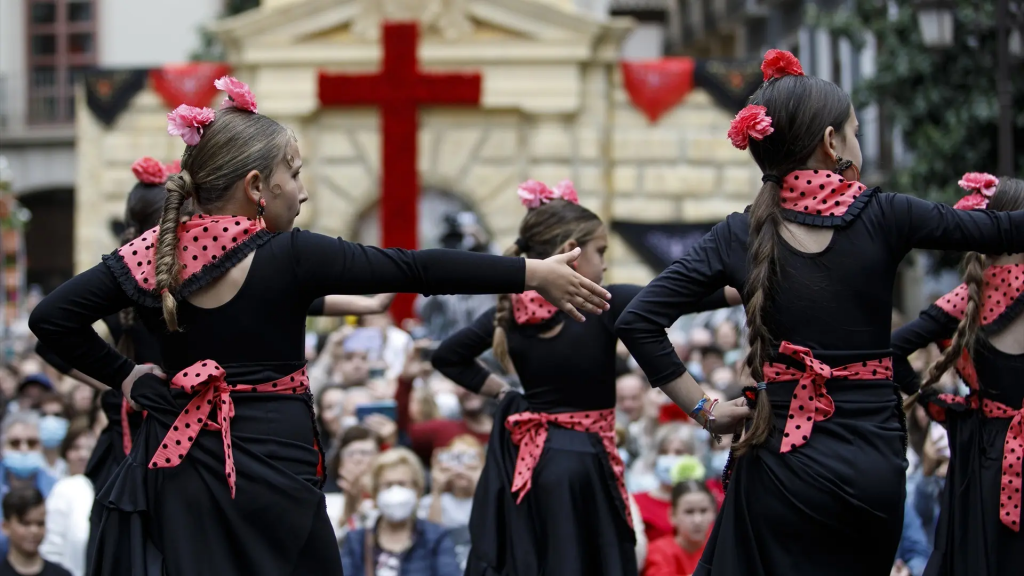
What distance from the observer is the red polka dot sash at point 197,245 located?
397 centimetres

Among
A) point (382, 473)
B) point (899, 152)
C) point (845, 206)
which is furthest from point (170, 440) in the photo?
point (899, 152)

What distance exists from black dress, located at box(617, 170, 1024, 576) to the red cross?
12.3 meters

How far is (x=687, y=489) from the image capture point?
7.33 m

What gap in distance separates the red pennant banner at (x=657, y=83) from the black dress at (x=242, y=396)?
1282cm

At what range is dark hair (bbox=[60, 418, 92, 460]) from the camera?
856cm

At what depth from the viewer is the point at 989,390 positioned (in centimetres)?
504

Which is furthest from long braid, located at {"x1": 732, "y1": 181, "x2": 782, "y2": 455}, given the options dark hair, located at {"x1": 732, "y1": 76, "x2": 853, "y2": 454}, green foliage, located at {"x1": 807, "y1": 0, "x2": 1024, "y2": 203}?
green foliage, located at {"x1": 807, "y1": 0, "x2": 1024, "y2": 203}

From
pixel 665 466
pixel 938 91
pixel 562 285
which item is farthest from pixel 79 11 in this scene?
pixel 562 285

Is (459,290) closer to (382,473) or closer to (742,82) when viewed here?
(382,473)

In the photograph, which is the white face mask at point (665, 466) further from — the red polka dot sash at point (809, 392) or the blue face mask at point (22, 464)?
the red polka dot sash at point (809, 392)

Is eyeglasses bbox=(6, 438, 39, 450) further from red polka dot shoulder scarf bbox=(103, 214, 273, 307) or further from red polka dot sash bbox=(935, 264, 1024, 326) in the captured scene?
red polka dot sash bbox=(935, 264, 1024, 326)

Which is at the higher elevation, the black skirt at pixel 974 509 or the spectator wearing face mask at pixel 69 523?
the black skirt at pixel 974 509

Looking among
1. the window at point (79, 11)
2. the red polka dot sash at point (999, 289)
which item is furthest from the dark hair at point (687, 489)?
the window at point (79, 11)

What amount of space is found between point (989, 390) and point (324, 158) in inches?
495
